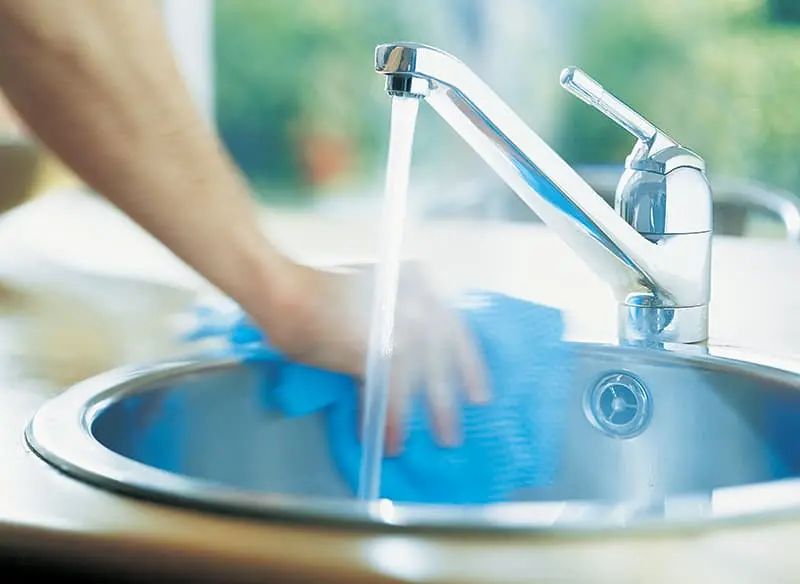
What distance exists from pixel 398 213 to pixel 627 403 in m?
0.21

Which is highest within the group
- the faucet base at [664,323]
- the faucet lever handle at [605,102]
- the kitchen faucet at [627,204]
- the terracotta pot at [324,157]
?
the terracotta pot at [324,157]

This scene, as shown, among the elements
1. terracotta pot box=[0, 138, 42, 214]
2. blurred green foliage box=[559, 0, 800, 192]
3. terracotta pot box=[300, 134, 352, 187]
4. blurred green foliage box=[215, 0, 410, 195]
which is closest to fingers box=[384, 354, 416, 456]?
terracotta pot box=[0, 138, 42, 214]

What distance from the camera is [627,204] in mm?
739

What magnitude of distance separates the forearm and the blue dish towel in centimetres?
7

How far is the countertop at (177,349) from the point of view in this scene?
42 centimetres

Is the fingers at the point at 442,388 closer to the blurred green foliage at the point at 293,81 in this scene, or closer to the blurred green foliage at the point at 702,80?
the blurred green foliage at the point at 702,80

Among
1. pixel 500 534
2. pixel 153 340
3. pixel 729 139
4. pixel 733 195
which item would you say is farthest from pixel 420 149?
pixel 500 534

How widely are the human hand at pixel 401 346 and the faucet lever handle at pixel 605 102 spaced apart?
0.16 meters

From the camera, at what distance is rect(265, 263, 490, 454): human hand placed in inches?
30.0

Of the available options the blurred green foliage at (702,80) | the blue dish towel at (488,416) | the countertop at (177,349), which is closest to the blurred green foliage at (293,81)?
the blurred green foliage at (702,80)

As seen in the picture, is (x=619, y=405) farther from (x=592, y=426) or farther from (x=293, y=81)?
(x=293, y=81)

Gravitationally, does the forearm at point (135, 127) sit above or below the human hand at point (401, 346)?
above

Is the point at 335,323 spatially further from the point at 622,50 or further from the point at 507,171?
the point at 622,50

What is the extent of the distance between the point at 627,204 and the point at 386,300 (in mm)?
160
